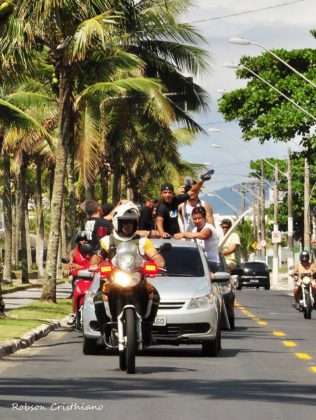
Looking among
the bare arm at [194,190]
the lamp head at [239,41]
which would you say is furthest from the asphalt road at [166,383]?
the lamp head at [239,41]

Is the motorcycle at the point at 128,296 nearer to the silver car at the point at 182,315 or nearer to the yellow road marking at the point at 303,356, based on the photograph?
the silver car at the point at 182,315

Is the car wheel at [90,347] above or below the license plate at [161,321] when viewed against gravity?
below

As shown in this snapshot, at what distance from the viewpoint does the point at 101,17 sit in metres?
28.9

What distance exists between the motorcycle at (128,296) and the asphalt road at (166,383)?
0.33m

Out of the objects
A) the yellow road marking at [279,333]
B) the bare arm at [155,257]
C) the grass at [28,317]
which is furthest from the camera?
the yellow road marking at [279,333]

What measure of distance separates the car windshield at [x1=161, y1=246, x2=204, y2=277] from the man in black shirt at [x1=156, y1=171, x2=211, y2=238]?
4095 millimetres

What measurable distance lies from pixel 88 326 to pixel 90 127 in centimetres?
2257

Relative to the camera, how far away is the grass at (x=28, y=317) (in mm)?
21547

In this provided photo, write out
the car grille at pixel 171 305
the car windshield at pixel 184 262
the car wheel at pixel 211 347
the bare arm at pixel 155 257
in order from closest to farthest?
1. the bare arm at pixel 155 257
2. the car grille at pixel 171 305
3. the car wheel at pixel 211 347
4. the car windshield at pixel 184 262

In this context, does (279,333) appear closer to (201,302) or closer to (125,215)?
(201,302)

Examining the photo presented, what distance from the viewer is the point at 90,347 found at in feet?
59.5

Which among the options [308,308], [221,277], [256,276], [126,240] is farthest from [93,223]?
[256,276]

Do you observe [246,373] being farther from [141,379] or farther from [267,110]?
[267,110]

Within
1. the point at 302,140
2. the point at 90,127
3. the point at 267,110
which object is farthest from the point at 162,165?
the point at 90,127
